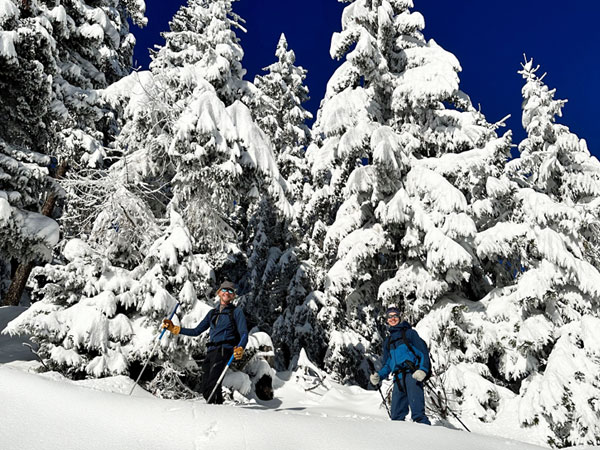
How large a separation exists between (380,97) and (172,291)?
1014 centimetres

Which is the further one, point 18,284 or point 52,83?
point 18,284

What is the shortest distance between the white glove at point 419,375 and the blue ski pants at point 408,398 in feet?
0.85

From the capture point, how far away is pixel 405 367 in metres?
6.28

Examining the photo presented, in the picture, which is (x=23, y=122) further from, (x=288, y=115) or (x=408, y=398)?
(x=288, y=115)

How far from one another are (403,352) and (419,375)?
1.45 ft

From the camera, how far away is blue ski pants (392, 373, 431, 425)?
599cm

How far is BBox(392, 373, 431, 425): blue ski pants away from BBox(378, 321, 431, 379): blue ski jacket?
0.17 m

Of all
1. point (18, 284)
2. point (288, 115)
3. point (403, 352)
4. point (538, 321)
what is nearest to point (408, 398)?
point (403, 352)

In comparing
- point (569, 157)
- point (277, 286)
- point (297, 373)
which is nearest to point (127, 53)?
point (277, 286)

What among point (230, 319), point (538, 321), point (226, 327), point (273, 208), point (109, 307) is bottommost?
point (109, 307)

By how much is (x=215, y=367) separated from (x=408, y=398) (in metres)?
2.78

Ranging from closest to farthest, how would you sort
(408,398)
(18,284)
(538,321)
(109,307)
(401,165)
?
(408,398)
(109,307)
(538,321)
(401,165)
(18,284)

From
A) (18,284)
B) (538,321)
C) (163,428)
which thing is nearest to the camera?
(163,428)

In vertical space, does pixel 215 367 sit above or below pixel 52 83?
below
